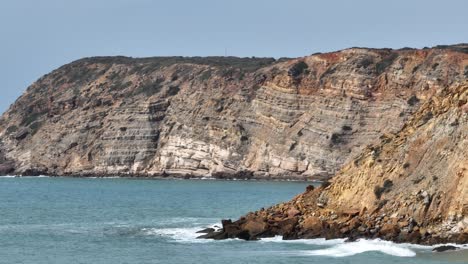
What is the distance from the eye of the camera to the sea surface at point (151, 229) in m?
38.3

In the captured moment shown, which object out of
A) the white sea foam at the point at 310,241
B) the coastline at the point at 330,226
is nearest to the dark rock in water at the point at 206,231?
the coastline at the point at 330,226

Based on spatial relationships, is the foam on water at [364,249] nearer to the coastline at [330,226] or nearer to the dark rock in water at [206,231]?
the coastline at [330,226]

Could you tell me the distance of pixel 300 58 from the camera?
399 feet

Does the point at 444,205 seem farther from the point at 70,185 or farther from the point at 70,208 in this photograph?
the point at 70,185

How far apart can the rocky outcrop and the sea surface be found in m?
0.92

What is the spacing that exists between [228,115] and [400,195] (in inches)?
3029

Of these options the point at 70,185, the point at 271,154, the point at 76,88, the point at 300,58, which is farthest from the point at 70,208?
the point at 76,88

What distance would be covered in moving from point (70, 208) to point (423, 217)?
123 feet

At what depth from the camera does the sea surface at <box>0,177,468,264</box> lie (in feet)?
126

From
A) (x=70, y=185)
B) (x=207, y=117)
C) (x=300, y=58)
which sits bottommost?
(x=70, y=185)

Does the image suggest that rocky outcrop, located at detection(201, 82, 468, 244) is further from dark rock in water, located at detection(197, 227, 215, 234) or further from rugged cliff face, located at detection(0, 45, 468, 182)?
rugged cliff face, located at detection(0, 45, 468, 182)

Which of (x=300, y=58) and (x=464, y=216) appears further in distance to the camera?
(x=300, y=58)

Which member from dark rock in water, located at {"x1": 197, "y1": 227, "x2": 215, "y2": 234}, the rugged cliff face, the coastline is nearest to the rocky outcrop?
the coastline

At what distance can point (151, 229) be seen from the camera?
172ft
